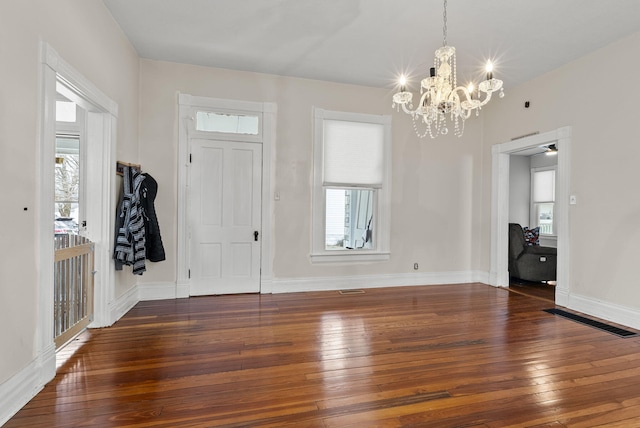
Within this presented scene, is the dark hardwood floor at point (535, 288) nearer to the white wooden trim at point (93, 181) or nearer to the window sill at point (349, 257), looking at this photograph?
the window sill at point (349, 257)

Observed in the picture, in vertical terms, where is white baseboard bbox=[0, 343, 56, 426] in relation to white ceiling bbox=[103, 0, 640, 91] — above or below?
below

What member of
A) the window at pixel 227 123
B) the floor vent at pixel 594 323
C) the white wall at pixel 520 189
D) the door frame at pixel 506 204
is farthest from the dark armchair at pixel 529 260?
the window at pixel 227 123

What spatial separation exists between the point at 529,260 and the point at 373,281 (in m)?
2.63

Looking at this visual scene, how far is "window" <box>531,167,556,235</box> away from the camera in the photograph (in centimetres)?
715

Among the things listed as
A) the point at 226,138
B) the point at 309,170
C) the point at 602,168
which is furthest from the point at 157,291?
the point at 602,168

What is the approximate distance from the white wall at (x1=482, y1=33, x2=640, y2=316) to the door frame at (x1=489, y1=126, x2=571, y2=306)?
2.7 inches

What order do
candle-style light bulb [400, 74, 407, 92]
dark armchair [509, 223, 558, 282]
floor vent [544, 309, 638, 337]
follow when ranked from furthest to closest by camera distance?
1. dark armchair [509, 223, 558, 282]
2. floor vent [544, 309, 638, 337]
3. candle-style light bulb [400, 74, 407, 92]

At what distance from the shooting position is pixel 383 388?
7.18 ft

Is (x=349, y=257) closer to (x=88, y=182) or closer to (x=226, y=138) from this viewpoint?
(x=226, y=138)

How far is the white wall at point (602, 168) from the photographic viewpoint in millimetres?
3510

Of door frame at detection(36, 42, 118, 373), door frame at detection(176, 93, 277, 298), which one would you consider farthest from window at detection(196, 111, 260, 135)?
door frame at detection(36, 42, 118, 373)

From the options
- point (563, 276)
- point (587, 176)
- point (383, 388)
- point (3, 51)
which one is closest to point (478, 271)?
point (563, 276)

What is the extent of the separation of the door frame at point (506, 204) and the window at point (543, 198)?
2.77 m

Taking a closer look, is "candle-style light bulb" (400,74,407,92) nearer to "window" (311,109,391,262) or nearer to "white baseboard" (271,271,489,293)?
"window" (311,109,391,262)
